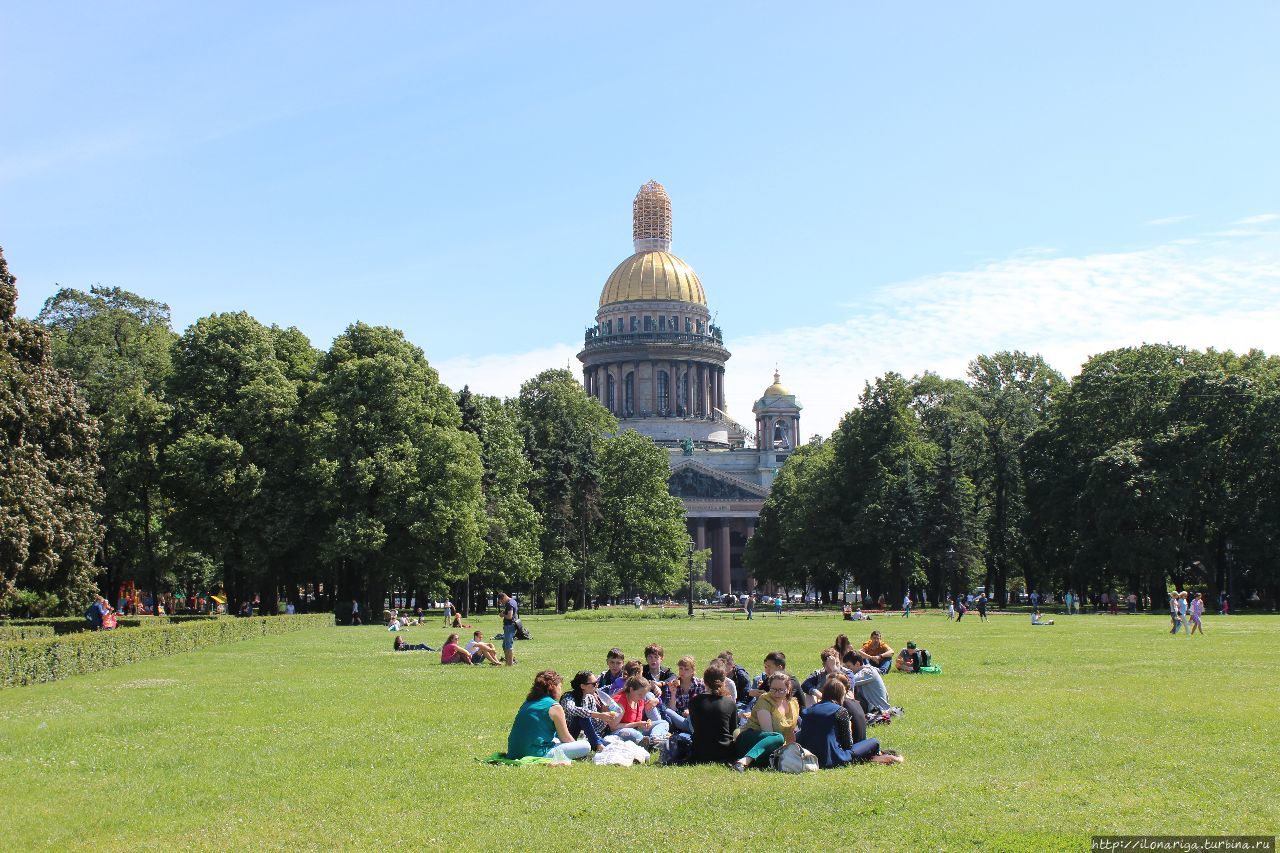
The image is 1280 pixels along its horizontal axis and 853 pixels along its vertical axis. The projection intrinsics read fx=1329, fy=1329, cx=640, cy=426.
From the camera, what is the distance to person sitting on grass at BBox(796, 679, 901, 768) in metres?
13.5

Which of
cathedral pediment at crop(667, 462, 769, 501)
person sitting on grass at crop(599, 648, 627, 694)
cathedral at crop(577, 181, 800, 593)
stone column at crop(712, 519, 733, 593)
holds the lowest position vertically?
person sitting on grass at crop(599, 648, 627, 694)

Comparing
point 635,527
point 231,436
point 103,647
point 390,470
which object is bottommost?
point 103,647

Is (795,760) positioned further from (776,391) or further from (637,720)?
(776,391)

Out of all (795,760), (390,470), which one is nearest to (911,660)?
(795,760)

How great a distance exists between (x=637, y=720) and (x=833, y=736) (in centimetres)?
280

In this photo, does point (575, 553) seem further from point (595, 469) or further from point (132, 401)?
point (132, 401)

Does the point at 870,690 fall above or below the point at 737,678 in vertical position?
below

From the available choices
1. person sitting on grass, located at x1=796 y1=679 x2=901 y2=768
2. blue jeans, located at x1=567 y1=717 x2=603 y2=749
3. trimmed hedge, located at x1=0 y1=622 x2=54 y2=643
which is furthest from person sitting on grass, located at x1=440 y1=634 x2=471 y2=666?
person sitting on grass, located at x1=796 y1=679 x2=901 y2=768

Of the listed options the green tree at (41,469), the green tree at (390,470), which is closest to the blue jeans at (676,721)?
the green tree at (41,469)

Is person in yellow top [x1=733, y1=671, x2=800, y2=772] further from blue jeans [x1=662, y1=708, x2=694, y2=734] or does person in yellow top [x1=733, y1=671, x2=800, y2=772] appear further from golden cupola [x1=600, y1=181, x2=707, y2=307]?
golden cupola [x1=600, y1=181, x2=707, y2=307]

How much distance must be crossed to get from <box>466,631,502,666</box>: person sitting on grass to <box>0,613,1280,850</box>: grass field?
12.0ft

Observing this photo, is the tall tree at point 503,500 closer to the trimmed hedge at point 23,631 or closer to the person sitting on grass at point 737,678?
the trimmed hedge at point 23,631

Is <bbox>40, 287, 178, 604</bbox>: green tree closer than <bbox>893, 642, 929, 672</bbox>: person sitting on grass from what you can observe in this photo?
No

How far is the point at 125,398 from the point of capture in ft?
163
